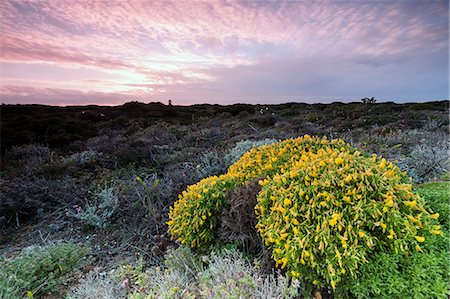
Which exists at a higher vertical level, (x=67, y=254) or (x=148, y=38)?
(x=148, y=38)

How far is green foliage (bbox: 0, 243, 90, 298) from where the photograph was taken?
2.80 metres

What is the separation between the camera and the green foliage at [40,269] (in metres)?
2.80

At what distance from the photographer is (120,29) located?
19.2 feet

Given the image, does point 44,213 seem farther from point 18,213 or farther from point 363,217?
point 363,217

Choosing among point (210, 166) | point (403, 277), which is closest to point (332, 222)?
point (403, 277)

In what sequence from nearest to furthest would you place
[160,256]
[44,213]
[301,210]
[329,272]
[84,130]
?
1. [329,272]
2. [301,210]
3. [160,256]
4. [44,213]
5. [84,130]

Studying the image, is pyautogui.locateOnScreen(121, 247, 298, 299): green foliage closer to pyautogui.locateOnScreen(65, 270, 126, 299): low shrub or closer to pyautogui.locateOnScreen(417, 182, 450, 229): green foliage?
pyautogui.locateOnScreen(65, 270, 126, 299): low shrub

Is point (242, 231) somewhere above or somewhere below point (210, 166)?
below

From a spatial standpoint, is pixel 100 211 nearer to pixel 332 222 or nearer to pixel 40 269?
pixel 40 269

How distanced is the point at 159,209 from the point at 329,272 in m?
2.58

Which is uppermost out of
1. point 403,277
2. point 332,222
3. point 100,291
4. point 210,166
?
point 332,222

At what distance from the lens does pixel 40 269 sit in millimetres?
3080

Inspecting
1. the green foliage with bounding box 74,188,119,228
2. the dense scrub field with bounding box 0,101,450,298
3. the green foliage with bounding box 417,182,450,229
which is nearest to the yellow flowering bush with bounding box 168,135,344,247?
the dense scrub field with bounding box 0,101,450,298

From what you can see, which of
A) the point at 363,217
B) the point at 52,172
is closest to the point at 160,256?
the point at 363,217
